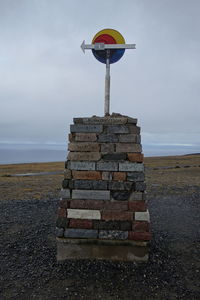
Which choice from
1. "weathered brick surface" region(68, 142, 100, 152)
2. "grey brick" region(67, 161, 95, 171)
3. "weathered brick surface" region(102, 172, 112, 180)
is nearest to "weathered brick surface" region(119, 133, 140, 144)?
"weathered brick surface" region(68, 142, 100, 152)

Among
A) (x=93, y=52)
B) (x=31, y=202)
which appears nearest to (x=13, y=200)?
(x=31, y=202)

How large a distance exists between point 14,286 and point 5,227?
13.5ft

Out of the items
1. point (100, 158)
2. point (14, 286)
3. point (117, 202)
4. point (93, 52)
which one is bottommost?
point (14, 286)

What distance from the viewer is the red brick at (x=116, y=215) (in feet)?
20.8

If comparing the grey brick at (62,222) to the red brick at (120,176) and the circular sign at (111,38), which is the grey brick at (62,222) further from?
the circular sign at (111,38)

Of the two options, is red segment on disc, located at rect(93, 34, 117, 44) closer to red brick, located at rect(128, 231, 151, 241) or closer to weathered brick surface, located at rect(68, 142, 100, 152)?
weathered brick surface, located at rect(68, 142, 100, 152)

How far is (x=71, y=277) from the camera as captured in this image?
Answer: 5.89m

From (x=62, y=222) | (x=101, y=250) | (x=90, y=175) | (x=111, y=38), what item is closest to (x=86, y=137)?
(x=90, y=175)

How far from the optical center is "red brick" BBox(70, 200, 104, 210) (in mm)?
6414

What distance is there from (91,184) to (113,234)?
1.44 metres

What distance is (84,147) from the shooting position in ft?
21.2

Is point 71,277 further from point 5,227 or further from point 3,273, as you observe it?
point 5,227

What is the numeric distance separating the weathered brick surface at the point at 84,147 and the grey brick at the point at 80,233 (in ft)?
7.01

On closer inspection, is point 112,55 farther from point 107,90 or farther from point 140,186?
point 140,186
